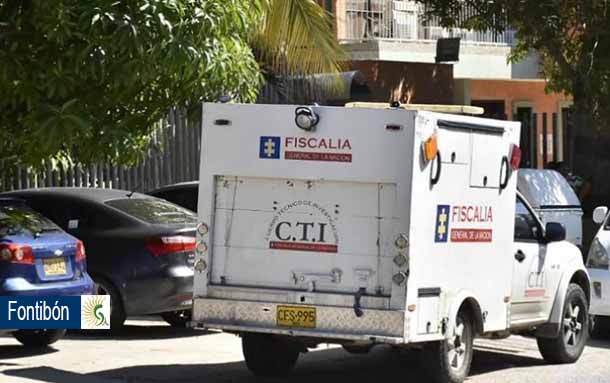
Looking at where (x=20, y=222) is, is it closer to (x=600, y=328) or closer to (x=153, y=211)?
(x=153, y=211)

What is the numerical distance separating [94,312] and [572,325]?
5.02 m

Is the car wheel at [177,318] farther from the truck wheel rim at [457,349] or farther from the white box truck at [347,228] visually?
the truck wheel rim at [457,349]

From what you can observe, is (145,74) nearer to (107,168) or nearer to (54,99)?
(54,99)

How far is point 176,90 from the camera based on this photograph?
9547mm

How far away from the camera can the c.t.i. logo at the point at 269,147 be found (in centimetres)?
1077

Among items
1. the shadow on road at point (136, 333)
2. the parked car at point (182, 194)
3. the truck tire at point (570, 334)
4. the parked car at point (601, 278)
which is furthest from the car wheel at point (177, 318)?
the parked car at point (601, 278)

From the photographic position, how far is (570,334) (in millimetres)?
12992

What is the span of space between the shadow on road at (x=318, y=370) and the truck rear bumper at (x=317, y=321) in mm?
852

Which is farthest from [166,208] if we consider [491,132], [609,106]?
[609,106]

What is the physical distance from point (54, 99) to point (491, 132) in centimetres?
439

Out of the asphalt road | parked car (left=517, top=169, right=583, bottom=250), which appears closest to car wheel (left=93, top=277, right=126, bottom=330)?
the asphalt road

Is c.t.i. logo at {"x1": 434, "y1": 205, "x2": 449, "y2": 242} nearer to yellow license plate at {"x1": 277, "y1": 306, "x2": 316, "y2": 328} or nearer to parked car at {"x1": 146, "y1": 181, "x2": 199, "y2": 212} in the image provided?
yellow license plate at {"x1": 277, "y1": 306, "x2": 316, "y2": 328}

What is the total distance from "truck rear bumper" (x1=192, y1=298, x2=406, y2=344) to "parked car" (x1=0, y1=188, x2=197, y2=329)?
9.67 ft

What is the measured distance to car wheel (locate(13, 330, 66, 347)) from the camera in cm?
1308
